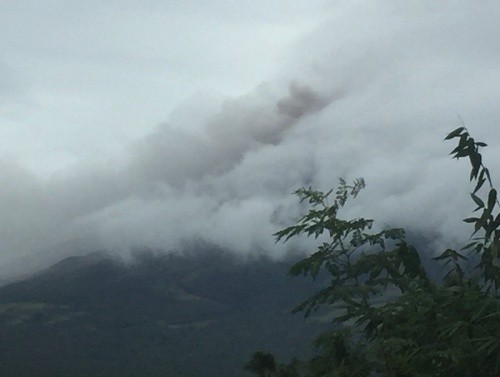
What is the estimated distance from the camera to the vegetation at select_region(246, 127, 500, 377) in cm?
1007

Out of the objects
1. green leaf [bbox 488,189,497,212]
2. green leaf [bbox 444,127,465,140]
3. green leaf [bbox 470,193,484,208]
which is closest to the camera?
green leaf [bbox 470,193,484,208]

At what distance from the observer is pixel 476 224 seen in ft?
33.0

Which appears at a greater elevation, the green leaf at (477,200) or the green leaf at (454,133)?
the green leaf at (454,133)

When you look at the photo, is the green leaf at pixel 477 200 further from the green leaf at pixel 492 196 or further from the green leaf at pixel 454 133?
the green leaf at pixel 454 133

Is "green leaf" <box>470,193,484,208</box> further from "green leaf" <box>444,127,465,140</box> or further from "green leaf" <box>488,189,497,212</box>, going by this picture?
"green leaf" <box>444,127,465,140</box>

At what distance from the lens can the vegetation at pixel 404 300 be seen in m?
10.1

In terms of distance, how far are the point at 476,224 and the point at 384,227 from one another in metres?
5.18

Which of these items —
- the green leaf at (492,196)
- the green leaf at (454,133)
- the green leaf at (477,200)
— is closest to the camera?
the green leaf at (477,200)

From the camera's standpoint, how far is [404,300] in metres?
11.8

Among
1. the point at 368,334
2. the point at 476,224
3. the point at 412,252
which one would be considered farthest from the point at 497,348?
the point at 412,252

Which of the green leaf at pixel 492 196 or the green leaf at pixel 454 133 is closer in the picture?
the green leaf at pixel 492 196

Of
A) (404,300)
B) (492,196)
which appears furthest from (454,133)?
(404,300)

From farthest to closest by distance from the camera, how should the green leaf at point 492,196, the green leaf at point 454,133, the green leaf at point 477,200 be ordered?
the green leaf at point 454,133
the green leaf at point 492,196
the green leaf at point 477,200

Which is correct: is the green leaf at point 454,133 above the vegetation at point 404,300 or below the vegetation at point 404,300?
above
